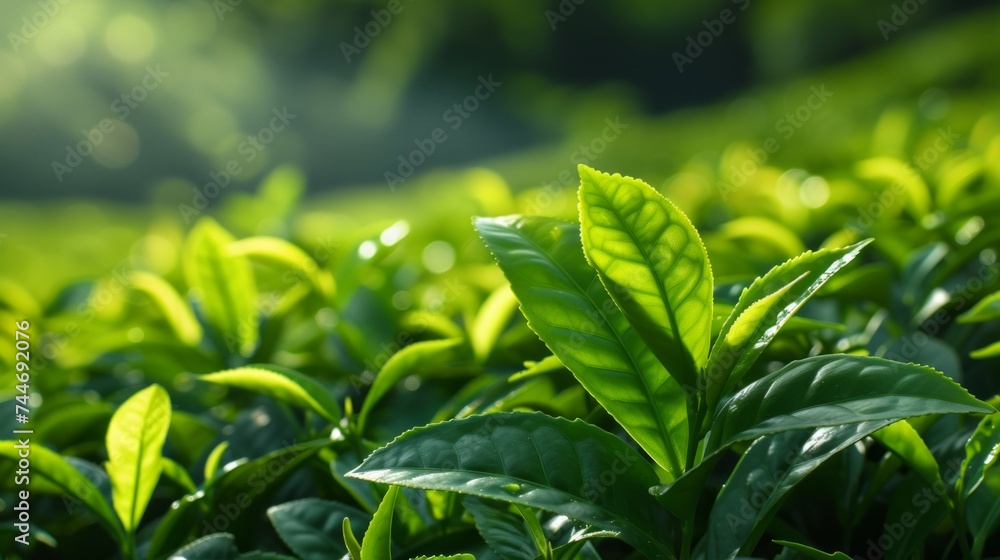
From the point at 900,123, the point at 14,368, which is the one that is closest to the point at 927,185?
the point at 900,123

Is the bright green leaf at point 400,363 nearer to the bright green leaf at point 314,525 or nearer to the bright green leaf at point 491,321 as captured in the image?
the bright green leaf at point 314,525

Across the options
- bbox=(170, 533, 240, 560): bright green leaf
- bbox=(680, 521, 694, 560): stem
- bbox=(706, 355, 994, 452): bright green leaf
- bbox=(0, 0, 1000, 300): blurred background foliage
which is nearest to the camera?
bbox=(706, 355, 994, 452): bright green leaf

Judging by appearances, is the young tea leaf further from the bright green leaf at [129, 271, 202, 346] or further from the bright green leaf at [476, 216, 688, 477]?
the bright green leaf at [129, 271, 202, 346]

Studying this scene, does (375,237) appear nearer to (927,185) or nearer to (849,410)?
(849,410)

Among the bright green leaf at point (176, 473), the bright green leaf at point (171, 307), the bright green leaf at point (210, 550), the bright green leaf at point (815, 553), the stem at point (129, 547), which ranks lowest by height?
the bright green leaf at point (815, 553)

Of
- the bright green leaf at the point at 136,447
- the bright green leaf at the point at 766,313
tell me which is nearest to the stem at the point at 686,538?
the bright green leaf at the point at 766,313

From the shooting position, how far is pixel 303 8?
10.7 meters

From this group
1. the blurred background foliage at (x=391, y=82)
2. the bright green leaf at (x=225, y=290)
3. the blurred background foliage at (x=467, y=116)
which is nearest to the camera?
the bright green leaf at (x=225, y=290)

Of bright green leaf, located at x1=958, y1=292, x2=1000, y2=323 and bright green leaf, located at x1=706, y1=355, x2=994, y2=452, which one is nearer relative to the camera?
bright green leaf, located at x1=706, y1=355, x2=994, y2=452

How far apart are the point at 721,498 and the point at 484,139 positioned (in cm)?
1080

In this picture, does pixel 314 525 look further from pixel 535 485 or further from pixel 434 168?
pixel 434 168

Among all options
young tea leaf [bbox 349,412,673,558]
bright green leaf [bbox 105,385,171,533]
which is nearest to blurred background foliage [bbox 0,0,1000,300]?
bright green leaf [bbox 105,385,171,533]

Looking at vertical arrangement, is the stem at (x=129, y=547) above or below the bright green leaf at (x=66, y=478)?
below

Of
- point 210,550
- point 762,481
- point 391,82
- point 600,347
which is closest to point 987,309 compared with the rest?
point 762,481
